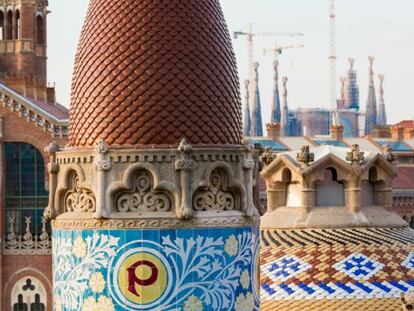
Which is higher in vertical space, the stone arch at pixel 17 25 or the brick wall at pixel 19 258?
the stone arch at pixel 17 25

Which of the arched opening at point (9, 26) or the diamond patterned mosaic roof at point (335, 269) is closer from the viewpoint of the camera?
the diamond patterned mosaic roof at point (335, 269)

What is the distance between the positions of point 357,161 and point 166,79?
1275 centimetres

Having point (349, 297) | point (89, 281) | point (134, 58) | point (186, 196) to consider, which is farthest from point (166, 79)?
point (349, 297)

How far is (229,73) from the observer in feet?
37.5

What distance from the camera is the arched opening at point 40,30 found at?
6062cm

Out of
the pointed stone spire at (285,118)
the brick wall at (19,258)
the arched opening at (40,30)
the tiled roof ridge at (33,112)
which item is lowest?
the brick wall at (19,258)

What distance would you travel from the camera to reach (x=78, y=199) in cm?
1109

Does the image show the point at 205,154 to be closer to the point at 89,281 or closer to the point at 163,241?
the point at 163,241

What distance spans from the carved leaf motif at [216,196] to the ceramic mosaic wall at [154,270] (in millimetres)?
214

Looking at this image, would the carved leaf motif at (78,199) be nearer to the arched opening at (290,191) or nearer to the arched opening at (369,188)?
the arched opening at (290,191)

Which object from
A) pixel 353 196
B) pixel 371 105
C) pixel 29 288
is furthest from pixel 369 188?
pixel 371 105

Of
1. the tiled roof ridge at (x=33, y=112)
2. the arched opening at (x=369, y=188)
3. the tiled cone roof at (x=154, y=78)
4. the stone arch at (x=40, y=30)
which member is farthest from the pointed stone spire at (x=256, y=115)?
the tiled cone roof at (x=154, y=78)

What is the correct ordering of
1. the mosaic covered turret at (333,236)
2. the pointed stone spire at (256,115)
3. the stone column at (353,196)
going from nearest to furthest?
the mosaic covered turret at (333,236)
the stone column at (353,196)
the pointed stone spire at (256,115)

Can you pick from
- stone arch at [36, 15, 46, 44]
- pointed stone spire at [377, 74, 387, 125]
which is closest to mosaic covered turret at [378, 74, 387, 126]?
pointed stone spire at [377, 74, 387, 125]
